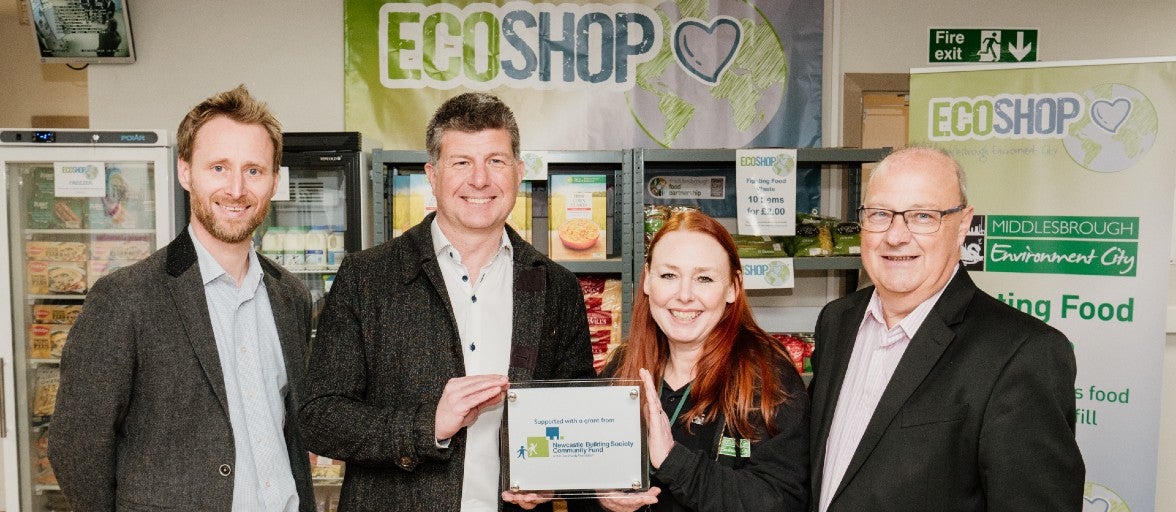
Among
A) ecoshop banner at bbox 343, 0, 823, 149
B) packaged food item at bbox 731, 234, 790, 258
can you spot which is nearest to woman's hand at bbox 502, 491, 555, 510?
packaged food item at bbox 731, 234, 790, 258

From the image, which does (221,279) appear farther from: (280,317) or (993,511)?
(993,511)

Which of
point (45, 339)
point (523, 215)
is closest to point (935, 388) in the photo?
point (523, 215)

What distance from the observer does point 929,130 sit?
3.16m

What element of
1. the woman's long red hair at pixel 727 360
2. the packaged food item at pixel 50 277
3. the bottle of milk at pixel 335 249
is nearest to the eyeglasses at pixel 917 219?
the woman's long red hair at pixel 727 360

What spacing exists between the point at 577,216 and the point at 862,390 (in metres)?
2.17

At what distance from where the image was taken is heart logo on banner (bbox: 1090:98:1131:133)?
289cm

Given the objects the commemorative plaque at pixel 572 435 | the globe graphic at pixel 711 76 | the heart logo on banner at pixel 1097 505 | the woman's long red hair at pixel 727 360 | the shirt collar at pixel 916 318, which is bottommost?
the heart logo on banner at pixel 1097 505

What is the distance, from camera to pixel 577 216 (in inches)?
147

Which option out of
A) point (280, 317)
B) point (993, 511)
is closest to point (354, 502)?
point (280, 317)

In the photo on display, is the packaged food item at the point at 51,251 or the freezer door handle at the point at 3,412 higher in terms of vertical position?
the packaged food item at the point at 51,251

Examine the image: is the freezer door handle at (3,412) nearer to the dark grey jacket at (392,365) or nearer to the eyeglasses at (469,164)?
the dark grey jacket at (392,365)

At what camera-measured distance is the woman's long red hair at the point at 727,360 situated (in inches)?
64.9

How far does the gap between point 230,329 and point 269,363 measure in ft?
0.45

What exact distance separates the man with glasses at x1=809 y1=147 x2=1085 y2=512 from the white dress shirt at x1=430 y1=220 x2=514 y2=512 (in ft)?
2.55
